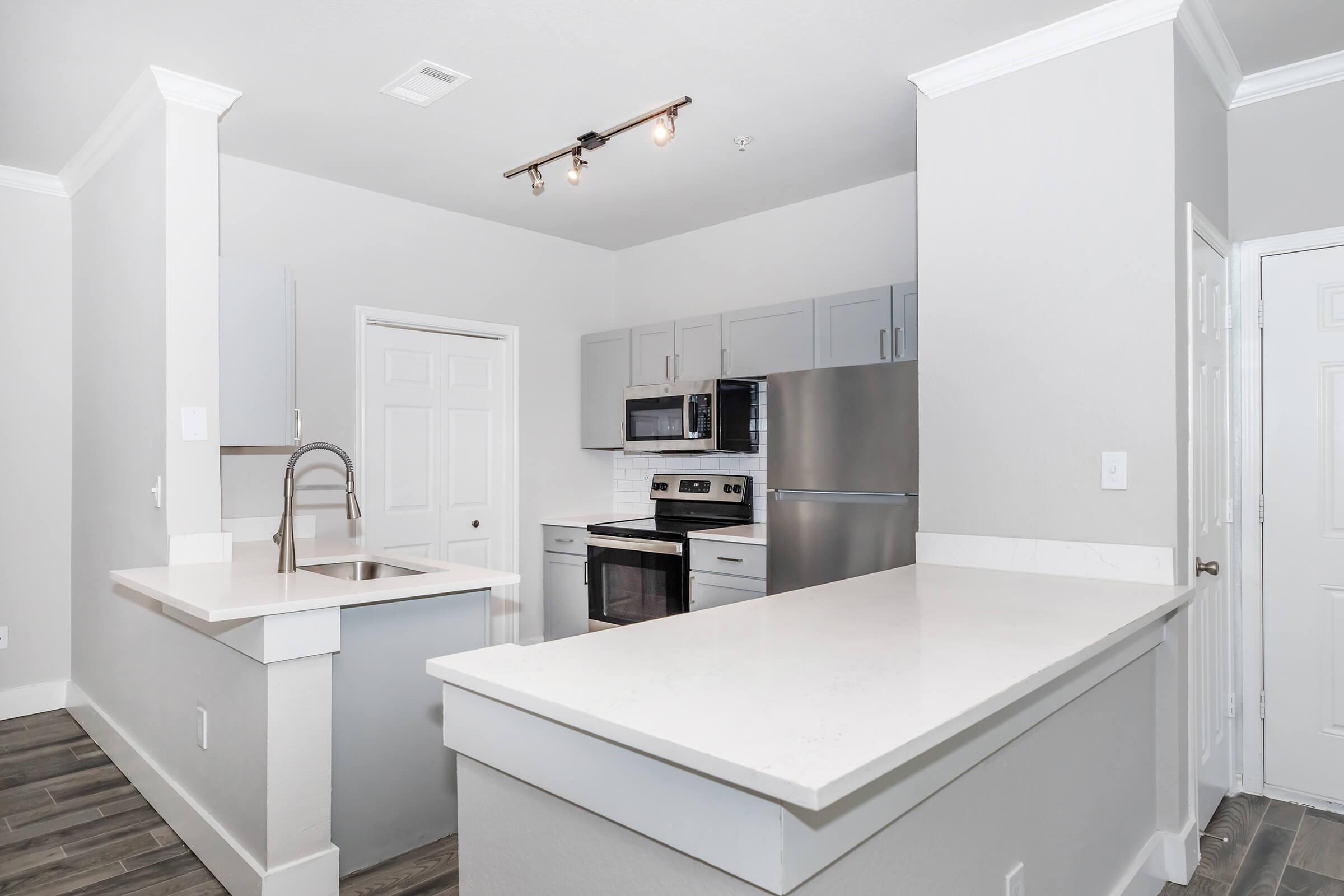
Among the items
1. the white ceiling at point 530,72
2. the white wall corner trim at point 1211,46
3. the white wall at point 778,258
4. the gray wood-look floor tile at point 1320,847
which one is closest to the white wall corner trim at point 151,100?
the white ceiling at point 530,72

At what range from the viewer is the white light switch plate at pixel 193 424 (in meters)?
2.78

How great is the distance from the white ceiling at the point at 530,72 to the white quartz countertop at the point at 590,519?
189 centimetres

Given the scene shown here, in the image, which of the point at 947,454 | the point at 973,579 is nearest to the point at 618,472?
the point at 947,454

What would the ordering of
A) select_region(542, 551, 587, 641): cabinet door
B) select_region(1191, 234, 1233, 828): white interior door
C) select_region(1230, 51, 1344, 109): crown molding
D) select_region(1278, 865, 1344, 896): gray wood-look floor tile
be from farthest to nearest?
select_region(542, 551, 587, 641): cabinet door, select_region(1230, 51, 1344, 109): crown molding, select_region(1191, 234, 1233, 828): white interior door, select_region(1278, 865, 1344, 896): gray wood-look floor tile

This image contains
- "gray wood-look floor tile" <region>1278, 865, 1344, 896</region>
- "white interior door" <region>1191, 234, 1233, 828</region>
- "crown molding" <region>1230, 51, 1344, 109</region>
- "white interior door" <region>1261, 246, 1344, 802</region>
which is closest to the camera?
"gray wood-look floor tile" <region>1278, 865, 1344, 896</region>

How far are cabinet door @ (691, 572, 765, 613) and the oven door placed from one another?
10cm

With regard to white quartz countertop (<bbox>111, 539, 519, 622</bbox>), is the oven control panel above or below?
above

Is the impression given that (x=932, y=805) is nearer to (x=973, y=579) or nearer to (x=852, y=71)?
(x=973, y=579)

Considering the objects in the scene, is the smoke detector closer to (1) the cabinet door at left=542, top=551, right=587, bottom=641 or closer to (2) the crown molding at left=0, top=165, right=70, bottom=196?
(2) the crown molding at left=0, top=165, right=70, bottom=196

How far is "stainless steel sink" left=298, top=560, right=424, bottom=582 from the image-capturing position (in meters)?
3.01

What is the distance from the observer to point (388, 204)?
413cm

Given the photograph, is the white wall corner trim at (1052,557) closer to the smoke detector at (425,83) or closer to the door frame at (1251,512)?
the door frame at (1251,512)

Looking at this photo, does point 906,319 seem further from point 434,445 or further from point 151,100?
point 151,100

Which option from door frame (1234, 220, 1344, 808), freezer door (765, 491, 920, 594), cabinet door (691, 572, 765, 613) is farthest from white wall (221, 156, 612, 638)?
door frame (1234, 220, 1344, 808)
